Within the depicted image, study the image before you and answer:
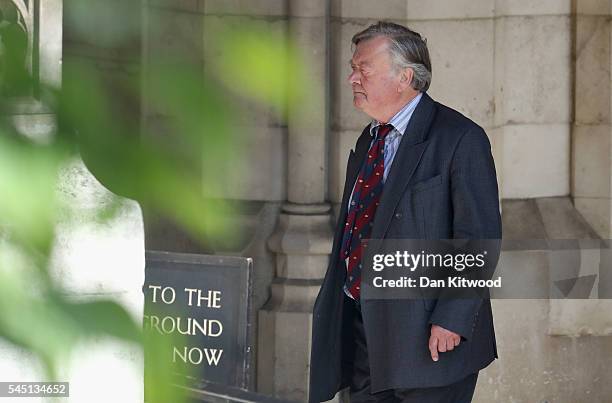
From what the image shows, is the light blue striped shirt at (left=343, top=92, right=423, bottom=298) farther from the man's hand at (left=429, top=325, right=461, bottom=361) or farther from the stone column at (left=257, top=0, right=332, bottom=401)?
the stone column at (left=257, top=0, right=332, bottom=401)

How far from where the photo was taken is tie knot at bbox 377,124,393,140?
8.71 feet

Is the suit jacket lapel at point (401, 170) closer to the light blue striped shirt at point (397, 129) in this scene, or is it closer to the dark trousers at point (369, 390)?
the light blue striped shirt at point (397, 129)

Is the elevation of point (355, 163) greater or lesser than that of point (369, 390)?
greater

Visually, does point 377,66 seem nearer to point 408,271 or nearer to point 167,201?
point 408,271

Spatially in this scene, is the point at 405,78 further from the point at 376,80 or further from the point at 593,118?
the point at 593,118

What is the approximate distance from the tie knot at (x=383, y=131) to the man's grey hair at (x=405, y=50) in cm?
11

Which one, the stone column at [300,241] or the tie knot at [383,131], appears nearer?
the tie knot at [383,131]

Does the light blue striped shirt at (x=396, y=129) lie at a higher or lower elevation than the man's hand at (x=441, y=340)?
higher

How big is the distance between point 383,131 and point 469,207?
1.05 ft

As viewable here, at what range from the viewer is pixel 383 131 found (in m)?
2.67

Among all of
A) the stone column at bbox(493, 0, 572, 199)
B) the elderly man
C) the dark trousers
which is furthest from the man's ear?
the stone column at bbox(493, 0, 572, 199)

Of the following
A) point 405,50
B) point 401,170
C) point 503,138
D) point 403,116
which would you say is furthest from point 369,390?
point 503,138

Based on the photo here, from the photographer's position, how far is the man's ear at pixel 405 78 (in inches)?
103

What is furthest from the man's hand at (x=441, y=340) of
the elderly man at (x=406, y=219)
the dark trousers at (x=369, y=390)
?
the dark trousers at (x=369, y=390)
